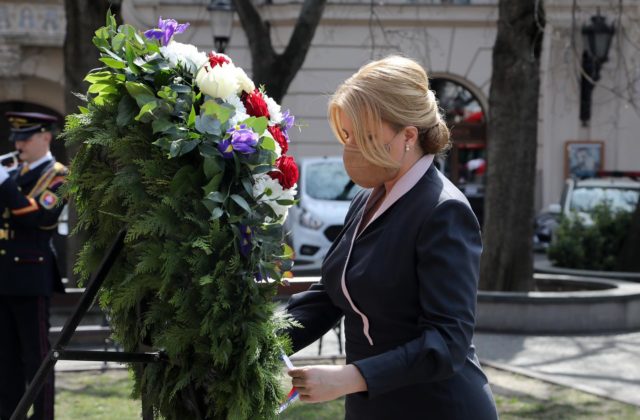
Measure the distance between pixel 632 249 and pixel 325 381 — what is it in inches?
475

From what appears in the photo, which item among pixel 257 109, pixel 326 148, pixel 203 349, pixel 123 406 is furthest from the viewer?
pixel 326 148

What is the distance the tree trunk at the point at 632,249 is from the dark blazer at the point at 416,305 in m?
11.5

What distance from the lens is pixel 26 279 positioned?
238 inches

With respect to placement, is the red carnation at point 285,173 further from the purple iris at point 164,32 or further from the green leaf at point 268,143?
the purple iris at point 164,32

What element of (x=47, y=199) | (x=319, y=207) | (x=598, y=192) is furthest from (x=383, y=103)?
(x=598, y=192)

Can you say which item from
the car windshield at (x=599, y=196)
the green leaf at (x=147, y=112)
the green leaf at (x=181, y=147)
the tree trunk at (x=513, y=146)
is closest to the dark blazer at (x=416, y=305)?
the green leaf at (x=181, y=147)

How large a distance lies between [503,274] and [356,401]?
340 inches

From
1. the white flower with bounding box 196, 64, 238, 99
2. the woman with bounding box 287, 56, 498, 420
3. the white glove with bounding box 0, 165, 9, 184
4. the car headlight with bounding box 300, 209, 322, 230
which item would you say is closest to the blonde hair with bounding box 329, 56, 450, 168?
the woman with bounding box 287, 56, 498, 420

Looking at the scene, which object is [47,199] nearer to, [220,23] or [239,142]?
[239,142]

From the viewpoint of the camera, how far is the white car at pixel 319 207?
51.0 ft

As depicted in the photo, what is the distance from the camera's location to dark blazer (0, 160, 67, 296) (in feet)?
19.8

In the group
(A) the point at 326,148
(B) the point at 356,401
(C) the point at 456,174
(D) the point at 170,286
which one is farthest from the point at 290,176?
(C) the point at 456,174

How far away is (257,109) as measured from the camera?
2826mm

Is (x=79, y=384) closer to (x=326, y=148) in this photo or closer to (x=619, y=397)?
(x=619, y=397)
